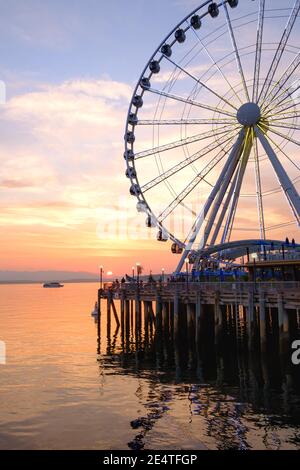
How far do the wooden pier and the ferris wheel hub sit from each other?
14670 mm

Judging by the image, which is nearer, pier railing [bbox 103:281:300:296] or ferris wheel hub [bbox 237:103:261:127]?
pier railing [bbox 103:281:300:296]

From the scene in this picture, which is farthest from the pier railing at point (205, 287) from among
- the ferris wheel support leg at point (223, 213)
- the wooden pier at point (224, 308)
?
the ferris wheel support leg at point (223, 213)

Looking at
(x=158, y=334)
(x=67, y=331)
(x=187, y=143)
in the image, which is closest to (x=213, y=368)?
(x=158, y=334)

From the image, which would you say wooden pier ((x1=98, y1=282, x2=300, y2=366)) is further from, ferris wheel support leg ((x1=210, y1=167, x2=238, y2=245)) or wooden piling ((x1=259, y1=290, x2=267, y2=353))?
ferris wheel support leg ((x1=210, y1=167, x2=238, y2=245))

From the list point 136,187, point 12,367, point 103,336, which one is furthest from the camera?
point 103,336

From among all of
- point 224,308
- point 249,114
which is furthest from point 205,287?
point 249,114

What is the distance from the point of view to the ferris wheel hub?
143 feet

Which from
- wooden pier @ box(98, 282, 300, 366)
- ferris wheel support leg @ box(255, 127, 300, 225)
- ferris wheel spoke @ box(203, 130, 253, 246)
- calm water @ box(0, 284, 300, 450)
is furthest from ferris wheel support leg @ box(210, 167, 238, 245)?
calm water @ box(0, 284, 300, 450)

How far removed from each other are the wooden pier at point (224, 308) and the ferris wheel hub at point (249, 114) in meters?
14.7

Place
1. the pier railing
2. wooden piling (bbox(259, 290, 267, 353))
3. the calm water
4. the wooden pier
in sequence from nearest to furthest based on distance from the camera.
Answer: the calm water
the wooden pier
wooden piling (bbox(259, 290, 267, 353))
the pier railing

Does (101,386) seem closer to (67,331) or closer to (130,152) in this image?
(130,152)

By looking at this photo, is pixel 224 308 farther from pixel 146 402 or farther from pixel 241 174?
pixel 146 402

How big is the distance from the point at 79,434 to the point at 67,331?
41.7m
